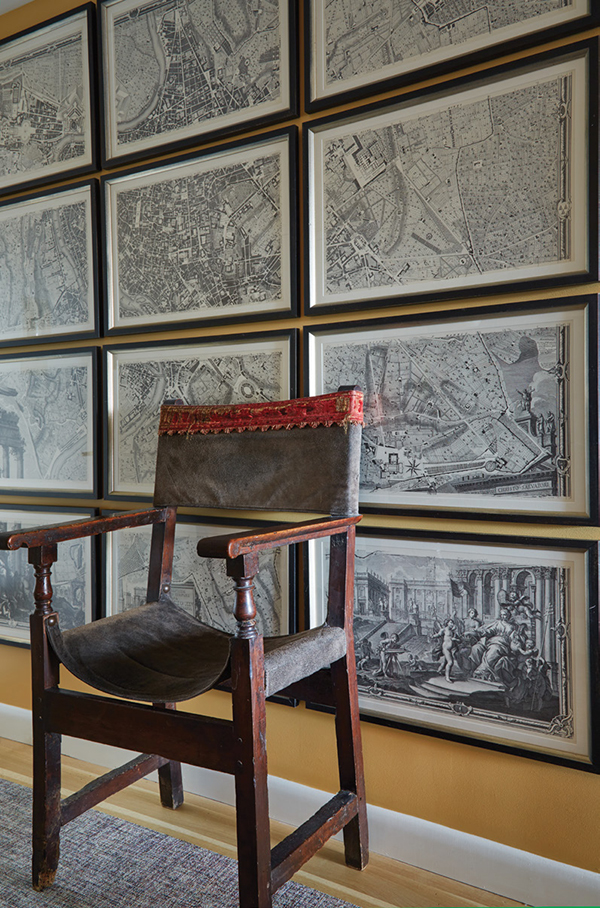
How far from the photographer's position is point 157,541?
5.85 feet

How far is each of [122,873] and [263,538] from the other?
97 centimetres

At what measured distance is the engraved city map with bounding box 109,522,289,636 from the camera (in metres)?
1.79

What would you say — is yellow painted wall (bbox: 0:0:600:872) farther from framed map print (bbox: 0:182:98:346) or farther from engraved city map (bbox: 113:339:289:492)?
framed map print (bbox: 0:182:98:346)

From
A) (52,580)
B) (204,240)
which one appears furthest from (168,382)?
(52,580)

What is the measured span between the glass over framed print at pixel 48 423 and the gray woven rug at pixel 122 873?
3.20 ft

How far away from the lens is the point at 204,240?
1.89m


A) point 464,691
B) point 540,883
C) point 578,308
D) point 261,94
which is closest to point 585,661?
point 464,691

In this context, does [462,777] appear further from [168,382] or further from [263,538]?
[168,382]

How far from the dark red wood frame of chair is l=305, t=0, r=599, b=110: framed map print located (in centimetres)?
109

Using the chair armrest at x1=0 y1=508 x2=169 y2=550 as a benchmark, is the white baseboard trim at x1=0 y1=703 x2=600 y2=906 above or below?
below

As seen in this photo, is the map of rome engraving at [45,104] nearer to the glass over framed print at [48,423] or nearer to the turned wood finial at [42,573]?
the glass over framed print at [48,423]

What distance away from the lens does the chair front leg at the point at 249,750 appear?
115 cm

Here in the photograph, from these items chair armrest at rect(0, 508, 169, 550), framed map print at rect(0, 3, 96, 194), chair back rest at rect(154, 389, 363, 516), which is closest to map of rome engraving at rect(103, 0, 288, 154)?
framed map print at rect(0, 3, 96, 194)

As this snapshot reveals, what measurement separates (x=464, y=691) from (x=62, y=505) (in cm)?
143
